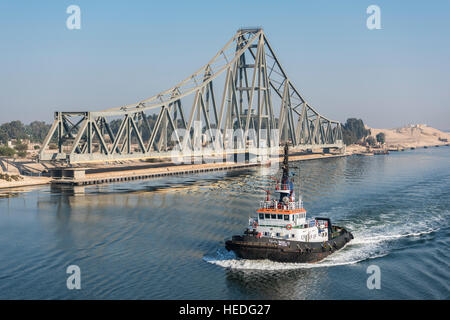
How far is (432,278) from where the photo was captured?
40594mm

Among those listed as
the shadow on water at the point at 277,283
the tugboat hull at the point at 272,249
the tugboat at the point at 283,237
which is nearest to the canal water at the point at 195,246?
the shadow on water at the point at 277,283

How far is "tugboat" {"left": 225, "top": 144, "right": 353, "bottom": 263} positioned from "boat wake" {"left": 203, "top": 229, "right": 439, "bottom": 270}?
521 millimetres

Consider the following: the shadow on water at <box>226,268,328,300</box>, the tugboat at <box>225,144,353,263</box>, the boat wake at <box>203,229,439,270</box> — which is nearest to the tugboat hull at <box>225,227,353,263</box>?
the tugboat at <box>225,144,353,263</box>

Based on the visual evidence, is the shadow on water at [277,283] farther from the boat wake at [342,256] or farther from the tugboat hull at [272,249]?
the tugboat hull at [272,249]

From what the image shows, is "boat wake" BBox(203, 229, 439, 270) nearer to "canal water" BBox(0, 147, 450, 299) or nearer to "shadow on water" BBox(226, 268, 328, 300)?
"canal water" BBox(0, 147, 450, 299)

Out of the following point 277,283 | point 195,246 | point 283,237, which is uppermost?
point 283,237

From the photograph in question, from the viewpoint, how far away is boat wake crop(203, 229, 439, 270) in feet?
144

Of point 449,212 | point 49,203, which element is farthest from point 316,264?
point 49,203

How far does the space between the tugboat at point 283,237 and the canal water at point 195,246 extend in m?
0.89

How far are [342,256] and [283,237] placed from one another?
6.68 meters

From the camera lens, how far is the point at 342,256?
48.2m

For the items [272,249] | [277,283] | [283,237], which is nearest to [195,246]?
[272,249]

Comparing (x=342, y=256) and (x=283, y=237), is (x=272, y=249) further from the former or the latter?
(x=342, y=256)
